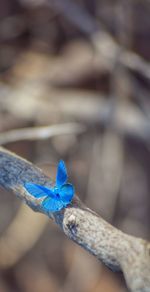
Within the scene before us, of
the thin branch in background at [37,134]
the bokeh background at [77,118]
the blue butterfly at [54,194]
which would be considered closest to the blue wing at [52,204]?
the blue butterfly at [54,194]

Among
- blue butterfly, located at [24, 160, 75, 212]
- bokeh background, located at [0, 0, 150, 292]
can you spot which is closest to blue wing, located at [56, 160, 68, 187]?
blue butterfly, located at [24, 160, 75, 212]

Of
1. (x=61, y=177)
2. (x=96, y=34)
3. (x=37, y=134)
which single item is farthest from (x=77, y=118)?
(x=61, y=177)

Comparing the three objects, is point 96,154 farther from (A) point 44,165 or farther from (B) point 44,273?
(B) point 44,273

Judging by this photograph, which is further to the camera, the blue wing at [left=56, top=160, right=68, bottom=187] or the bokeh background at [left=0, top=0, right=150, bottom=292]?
the bokeh background at [left=0, top=0, right=150, bottom=292]

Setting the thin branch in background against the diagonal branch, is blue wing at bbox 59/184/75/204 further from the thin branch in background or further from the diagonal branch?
the thin branch in background

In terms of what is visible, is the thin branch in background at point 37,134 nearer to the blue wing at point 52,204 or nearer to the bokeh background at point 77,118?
the blue wing at point 52,204
